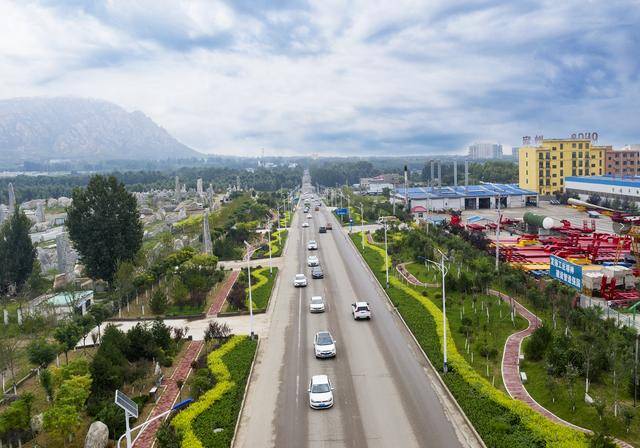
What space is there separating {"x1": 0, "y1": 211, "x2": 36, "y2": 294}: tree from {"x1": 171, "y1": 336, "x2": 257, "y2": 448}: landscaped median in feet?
80.1

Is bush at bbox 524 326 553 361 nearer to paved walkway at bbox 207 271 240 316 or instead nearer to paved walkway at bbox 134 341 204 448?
paved walkway at bbox 134 341 204 448

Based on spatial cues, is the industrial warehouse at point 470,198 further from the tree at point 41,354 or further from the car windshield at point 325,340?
the tree at point 41,354

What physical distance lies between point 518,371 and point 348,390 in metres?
7.27

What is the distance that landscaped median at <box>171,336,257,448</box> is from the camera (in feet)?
59.3

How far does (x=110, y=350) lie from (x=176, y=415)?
479 cm

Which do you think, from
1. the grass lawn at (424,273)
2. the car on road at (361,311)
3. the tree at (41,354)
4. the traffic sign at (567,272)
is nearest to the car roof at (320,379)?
the car on road at (361,311)

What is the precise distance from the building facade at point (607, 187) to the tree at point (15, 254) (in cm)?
8361

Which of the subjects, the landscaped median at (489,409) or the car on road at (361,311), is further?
the car on road at (361,311)

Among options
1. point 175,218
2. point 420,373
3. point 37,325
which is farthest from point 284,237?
point 420,373

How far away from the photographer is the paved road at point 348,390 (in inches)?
719

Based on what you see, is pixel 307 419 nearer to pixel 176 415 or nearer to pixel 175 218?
pixel 176 415

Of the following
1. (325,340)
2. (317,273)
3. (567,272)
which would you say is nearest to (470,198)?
(317,273)

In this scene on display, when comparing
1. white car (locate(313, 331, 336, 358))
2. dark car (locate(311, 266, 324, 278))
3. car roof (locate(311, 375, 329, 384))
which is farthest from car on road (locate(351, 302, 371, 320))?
dark car (locate(311, 266, 324, 278))

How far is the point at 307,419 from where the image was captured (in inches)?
773
